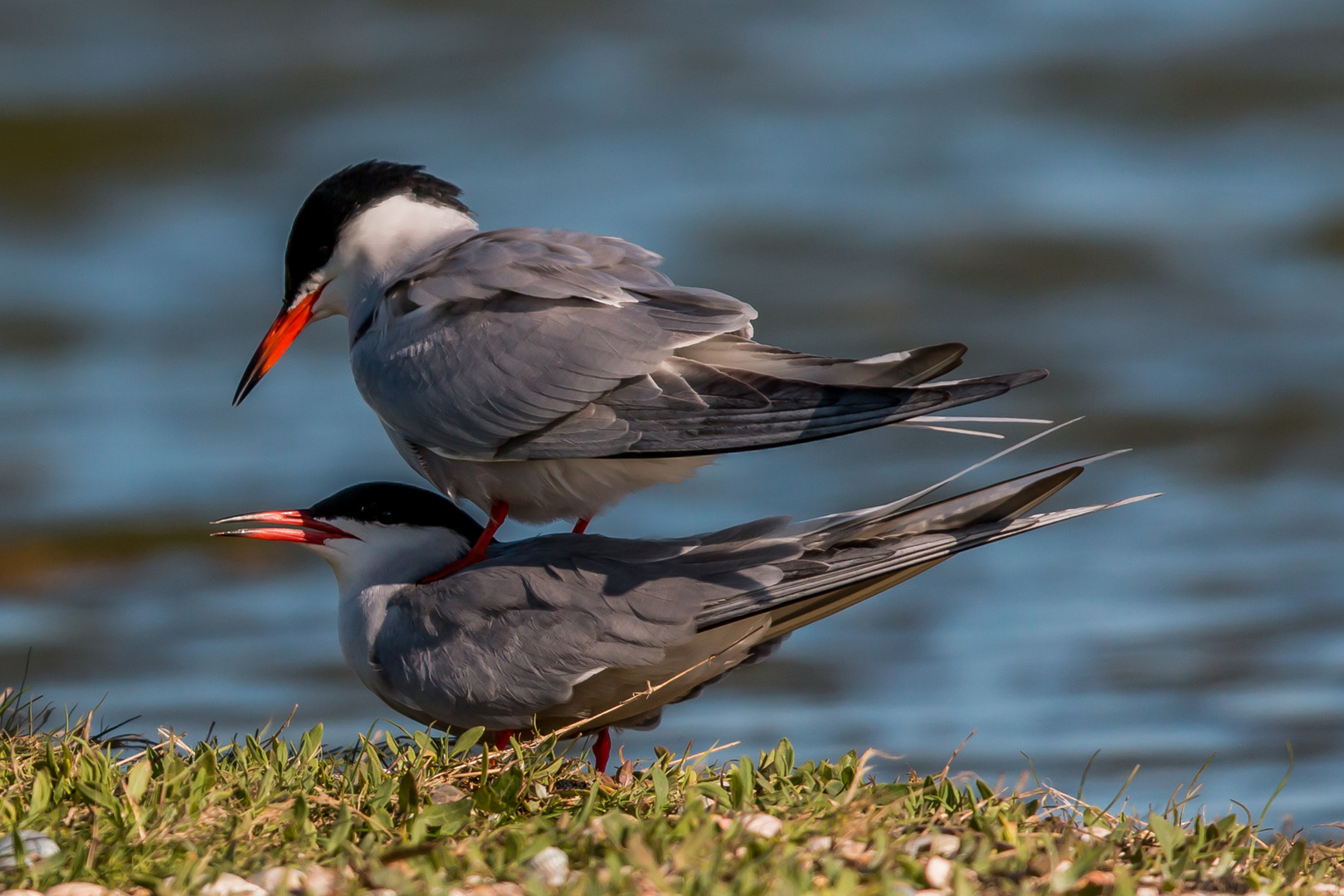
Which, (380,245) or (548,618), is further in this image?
(380,245)

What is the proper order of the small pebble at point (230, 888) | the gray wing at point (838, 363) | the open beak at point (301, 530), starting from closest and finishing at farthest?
the small pebble at point (230, 888) < the gray wing at point (838, 363) < the open beak at point (301, 530)

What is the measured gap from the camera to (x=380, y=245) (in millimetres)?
4082

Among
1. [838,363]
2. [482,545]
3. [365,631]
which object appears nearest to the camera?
[838,363]

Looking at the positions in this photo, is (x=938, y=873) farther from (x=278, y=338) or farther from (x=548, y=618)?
(x=278, y=338)

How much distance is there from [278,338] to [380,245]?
407 millimetres

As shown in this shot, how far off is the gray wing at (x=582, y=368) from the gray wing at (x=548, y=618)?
0.30 meters

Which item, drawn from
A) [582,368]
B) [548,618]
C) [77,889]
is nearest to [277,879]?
[77,889]

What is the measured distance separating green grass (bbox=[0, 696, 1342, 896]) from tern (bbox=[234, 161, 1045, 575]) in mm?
709

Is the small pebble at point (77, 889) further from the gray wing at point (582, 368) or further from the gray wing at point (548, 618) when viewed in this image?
the gray wing at point (582, 368)

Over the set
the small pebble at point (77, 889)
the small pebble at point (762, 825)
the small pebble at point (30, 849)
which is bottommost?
the small pebble at point (762, 825)

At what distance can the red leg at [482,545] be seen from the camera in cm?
384

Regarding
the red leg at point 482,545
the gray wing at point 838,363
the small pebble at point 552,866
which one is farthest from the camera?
the red leg at point 482,545

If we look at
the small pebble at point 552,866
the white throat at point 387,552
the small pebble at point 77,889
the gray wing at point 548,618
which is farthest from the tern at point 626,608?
the small pebble at point 77,889

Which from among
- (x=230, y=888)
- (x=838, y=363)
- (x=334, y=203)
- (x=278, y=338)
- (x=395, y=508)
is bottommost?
(x=230, y=888)
